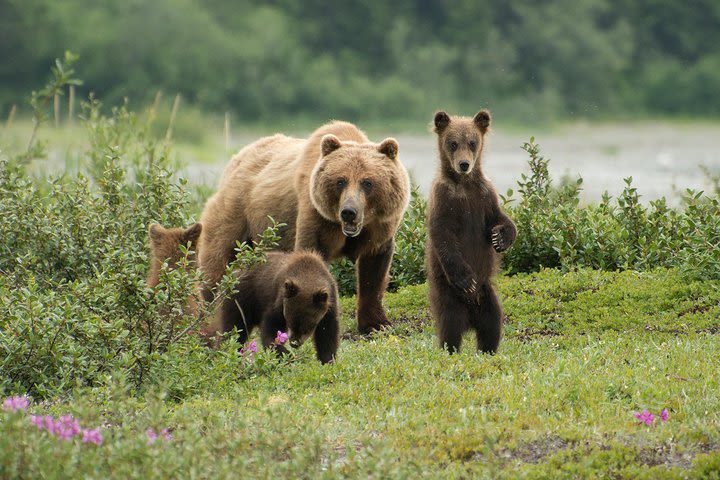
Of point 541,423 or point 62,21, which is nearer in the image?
point 541,423

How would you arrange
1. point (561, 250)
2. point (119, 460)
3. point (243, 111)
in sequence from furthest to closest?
point (243, 111) → point (561, 250) → point (119, 460)

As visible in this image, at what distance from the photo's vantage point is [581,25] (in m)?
50.2

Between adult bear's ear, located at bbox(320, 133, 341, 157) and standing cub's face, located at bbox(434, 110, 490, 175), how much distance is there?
0.90m

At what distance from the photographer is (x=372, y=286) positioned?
31.2ft

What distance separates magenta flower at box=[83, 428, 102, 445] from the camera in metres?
5.02

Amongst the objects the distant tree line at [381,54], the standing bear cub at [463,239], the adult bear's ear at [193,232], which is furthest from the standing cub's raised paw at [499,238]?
the distant tree line at [381,54]

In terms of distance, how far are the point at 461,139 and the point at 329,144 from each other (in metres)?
1.19

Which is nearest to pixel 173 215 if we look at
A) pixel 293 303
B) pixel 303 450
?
pixel 293 303

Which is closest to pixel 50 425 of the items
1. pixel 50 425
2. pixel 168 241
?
pixel 50 425

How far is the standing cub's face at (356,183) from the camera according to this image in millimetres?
8477

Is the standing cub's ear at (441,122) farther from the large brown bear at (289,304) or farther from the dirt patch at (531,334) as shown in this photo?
the dirt patch at (531,334)

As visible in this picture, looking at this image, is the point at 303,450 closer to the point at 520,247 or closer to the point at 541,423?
the point at 541,423

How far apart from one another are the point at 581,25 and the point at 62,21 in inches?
904

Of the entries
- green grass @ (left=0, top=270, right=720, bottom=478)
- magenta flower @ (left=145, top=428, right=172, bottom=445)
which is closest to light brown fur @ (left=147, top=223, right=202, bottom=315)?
green grass @ (left=0, top=270, right=720, bottom=478)
